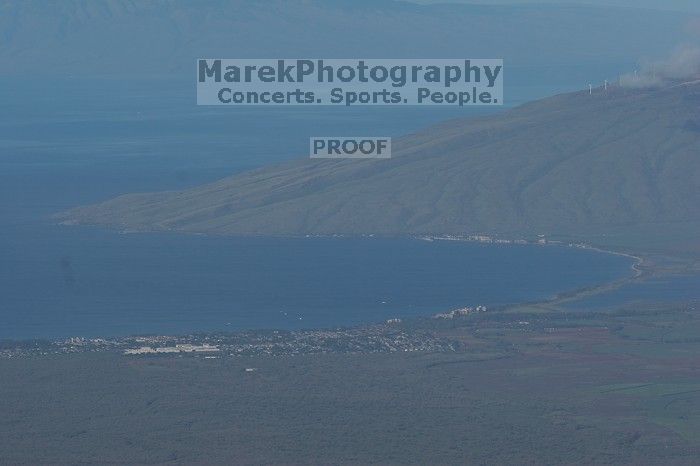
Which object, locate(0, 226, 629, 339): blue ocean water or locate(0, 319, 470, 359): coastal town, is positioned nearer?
locate(0, 319, 470, 359): coastal town

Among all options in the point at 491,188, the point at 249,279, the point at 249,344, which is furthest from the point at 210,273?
the point at 491,188

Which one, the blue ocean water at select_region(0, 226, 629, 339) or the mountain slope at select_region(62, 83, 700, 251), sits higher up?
the mountain slope at select_region(62, 83, 700, 251)

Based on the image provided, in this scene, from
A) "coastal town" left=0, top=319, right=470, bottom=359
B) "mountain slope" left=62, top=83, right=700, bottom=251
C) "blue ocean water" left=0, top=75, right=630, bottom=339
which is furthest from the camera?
"mountain slope" left=62, top=83, right=700, bottom=251

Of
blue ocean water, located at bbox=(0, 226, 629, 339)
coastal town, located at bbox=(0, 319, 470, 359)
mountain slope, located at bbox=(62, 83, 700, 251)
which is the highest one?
mountain slope, located at bbox=(62, 83, 700, 251)

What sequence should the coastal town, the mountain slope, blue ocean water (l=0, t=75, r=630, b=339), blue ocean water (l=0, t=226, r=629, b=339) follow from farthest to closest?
the mountain slope → blue ocean water (l=0, t=75, r=630, b=339) → blue ocean water (l=0, t=226, r=629, b=339) → the coastal town

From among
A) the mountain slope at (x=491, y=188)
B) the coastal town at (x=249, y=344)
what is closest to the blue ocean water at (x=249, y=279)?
the coastal town at (x=249, y=344)

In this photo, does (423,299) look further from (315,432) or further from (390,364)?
(315,432)

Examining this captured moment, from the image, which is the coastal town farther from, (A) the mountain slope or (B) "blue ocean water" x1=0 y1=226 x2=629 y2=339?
(A) the mountain slope

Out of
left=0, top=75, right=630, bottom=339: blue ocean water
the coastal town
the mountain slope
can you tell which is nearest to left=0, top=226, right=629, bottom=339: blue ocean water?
left=0, top=75, right=630, bottom=339: blue ocean water
